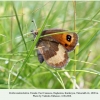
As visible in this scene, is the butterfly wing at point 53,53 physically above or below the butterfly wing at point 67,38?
below

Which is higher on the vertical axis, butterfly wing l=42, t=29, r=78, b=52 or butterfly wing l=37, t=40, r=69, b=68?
butterfly wing l=42, t=29, r=78, b=52

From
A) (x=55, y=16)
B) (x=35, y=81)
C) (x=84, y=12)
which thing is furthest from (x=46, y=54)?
(x=84, y=12)
